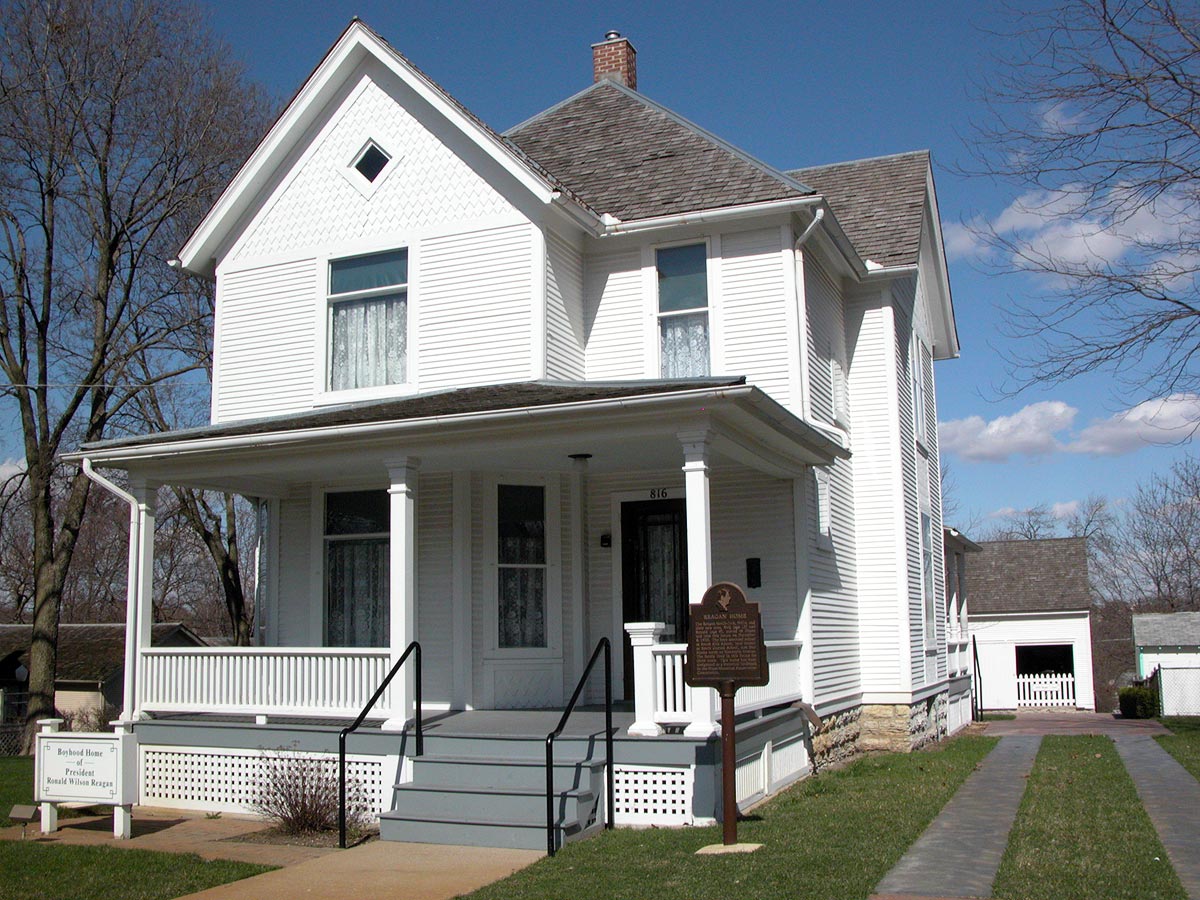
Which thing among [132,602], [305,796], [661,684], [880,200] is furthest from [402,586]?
[880,200]

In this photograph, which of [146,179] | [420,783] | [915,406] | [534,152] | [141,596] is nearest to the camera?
[420,783]

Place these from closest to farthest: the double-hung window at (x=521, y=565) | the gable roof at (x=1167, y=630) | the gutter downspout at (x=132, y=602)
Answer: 1. the gutter downspout at (x=132, y=602)
2. the double-hung window at (x=521, y=565)
3. the gable roof at (x=1167, y=630)

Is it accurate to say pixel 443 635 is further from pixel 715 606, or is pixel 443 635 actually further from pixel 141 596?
pixel 715 606

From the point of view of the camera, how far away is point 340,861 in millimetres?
9109

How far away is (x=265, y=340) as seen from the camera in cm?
1470

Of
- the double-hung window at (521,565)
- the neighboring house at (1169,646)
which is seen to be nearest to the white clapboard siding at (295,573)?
the double-hung window at (521,565)

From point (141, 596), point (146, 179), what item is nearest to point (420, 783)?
point (141, 596)

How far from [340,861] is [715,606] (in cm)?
355

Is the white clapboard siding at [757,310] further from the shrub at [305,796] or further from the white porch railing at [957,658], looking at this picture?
the white porch railing at [957,658]

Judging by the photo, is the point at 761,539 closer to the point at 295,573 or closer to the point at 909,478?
the point at 909,478

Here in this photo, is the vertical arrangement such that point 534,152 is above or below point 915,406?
above

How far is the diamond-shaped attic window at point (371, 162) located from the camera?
1441 centimetres

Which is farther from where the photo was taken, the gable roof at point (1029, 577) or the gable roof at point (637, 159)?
the gable roof at point (1029, 577)

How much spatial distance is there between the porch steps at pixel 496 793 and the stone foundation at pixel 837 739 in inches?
160
